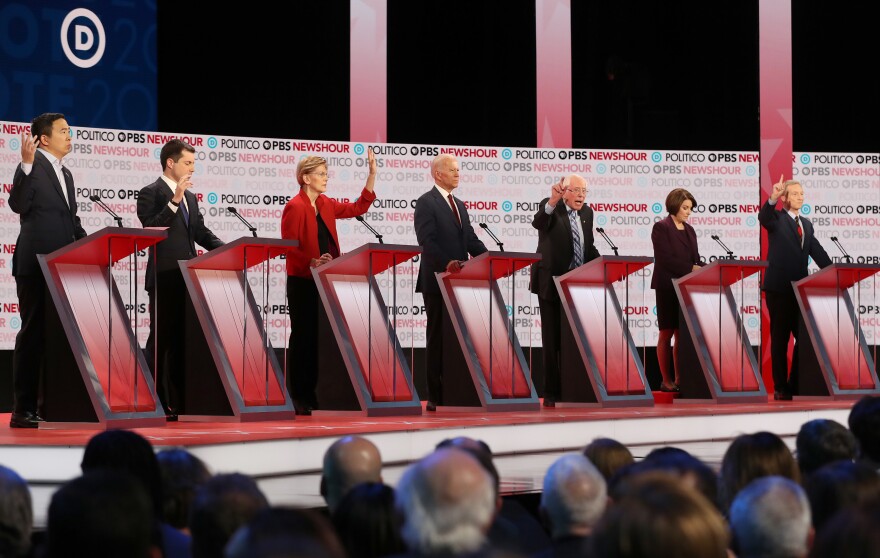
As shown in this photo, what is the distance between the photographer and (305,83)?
9.70m

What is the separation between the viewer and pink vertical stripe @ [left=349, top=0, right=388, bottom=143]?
962 centimetres

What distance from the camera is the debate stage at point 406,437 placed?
4.68m

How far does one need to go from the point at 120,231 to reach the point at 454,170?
8.10 ft

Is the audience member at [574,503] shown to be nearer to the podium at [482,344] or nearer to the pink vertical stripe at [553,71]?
the podium at [482,344]

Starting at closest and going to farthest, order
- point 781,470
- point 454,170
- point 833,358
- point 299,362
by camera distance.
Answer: point 781,470 < point 299,362 < point 454,170 < point 833,358

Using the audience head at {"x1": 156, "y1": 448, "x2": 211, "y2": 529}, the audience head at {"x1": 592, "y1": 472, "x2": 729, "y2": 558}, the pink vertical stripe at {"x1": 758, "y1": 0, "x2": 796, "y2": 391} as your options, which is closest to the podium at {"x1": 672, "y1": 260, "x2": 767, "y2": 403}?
the pink vertical stripe at {"x1": 758, "y1": 0, "x2": 796, "y2": 391}

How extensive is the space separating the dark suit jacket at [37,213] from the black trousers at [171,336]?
0.69 metres

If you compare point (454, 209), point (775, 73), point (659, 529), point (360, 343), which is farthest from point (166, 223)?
point (775, 73)

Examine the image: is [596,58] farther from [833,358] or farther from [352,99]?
Answer: [833,358]

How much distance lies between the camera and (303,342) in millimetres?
7016

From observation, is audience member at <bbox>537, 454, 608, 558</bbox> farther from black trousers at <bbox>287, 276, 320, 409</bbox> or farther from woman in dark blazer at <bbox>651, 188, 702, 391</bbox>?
woman in dark blazer at <bbox>651, 188, 702, 391</bbox>

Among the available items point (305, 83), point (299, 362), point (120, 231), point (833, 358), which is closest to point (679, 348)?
point (833, 358)

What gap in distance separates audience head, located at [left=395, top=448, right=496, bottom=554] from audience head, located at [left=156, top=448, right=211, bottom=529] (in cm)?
101

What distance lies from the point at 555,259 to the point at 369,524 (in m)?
5.85
